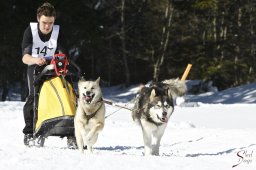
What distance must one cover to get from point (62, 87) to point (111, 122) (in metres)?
4.87

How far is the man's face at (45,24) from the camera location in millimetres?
6605

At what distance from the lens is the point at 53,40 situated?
6.86 meters

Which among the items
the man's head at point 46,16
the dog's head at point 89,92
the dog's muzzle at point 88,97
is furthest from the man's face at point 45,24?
the dog's muzzle at point 88,97

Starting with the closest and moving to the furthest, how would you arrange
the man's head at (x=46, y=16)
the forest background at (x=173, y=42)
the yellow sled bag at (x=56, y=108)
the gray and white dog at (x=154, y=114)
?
the yellow sled bag at (x=56, y=108) → the man's head at (x=46, y=16) → the gray and white dog at (x=154, y=114) → the forest background at (x=173, y=42)

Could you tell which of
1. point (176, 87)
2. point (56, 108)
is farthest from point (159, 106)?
point (56, 108)

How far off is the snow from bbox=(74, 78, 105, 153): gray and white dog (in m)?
0.22

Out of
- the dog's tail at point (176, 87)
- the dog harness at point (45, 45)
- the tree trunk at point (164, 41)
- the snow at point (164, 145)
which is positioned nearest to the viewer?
the snow at point (164, 145)

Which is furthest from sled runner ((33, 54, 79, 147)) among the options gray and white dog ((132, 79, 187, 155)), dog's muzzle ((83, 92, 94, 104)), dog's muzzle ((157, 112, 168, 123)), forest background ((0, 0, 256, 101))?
forest background ((0, 0, 256, 101))

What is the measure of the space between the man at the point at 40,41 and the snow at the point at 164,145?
1.00 metres

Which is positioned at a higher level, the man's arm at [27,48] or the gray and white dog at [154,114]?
the man's arm at [27,48]

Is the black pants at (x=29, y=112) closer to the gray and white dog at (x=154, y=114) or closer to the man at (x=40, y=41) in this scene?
the man at (x=40, y=41)

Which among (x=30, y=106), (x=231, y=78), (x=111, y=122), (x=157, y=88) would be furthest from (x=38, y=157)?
(x=231, y=78)

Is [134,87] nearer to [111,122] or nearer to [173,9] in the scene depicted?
[173,9]

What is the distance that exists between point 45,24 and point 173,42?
24812 millimetres
